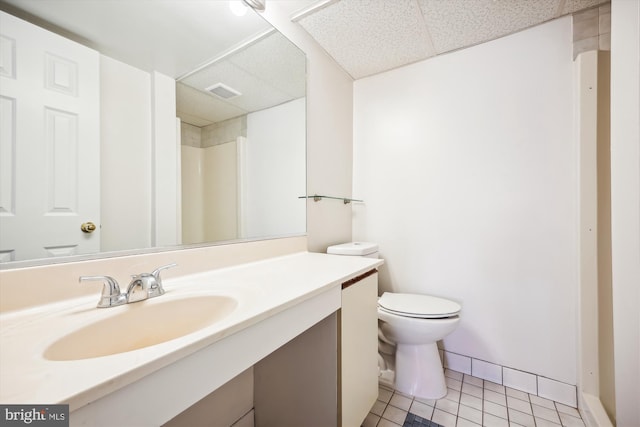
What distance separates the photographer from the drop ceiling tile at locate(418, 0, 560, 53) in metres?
1.25

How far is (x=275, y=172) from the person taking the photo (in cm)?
136

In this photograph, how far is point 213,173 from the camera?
1.04 metres

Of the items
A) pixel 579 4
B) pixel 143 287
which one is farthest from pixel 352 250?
pixel 579 4

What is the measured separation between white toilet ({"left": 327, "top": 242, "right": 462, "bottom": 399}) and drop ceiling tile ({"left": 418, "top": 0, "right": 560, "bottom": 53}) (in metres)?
1.31

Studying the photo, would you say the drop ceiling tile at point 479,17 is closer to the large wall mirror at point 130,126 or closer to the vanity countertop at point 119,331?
the large wall mirror at point 130,126

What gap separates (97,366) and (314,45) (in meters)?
1.72

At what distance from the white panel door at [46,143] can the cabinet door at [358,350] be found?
847 mm

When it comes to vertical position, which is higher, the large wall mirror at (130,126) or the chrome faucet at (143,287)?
the large wall mirror at (130,126)

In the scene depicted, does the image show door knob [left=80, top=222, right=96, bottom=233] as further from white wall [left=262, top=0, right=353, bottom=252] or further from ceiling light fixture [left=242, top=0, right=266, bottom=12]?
ceiling light fixture [left=242, top=0, right=266, bottom=12]

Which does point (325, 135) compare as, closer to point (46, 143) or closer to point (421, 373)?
point (46, 143)

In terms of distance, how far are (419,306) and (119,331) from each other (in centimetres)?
129

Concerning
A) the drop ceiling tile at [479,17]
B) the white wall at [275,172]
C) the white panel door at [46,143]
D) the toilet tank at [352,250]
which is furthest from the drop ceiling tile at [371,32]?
the toilet tank at [352,250]

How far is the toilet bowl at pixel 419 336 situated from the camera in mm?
1290

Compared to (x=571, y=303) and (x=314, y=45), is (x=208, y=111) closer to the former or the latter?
(x=314, y=45)
